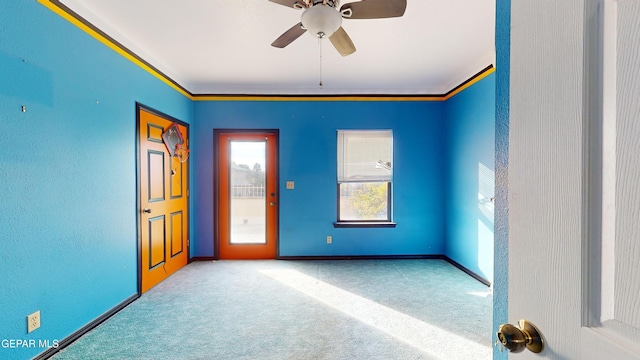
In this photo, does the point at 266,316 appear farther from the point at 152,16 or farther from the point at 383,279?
the point at 152,16

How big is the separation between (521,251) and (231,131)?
409cm

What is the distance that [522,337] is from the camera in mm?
529

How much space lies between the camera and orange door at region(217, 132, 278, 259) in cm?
417

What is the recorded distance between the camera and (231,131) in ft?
13.6

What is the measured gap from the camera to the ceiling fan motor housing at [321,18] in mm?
1611

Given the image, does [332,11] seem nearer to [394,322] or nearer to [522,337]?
[522,337]

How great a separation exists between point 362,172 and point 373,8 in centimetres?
265

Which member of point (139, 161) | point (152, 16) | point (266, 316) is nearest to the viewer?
point (152, 16)

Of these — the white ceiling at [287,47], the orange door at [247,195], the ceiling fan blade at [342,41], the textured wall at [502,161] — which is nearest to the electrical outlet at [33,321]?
the white ceiling at [287,47]

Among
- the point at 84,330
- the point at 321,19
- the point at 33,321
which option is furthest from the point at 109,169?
the point at 321,19

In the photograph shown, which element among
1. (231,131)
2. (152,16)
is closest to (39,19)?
(152,16)

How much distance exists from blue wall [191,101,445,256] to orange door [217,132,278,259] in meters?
0.15

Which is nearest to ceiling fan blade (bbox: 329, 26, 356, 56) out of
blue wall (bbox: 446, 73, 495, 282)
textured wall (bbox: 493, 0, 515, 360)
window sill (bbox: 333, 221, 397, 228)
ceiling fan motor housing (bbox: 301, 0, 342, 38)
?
ceiling fan motor housing (bbox: 301, 0, 342, 38)

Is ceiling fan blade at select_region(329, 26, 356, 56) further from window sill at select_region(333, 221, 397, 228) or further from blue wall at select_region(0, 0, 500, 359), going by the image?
window sill at select_region(333, 221, 397, 228)
